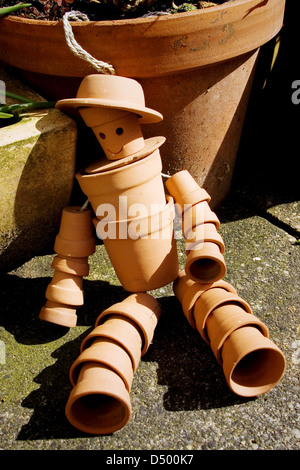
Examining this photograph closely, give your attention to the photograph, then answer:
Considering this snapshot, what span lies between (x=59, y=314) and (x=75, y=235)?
0.28 m

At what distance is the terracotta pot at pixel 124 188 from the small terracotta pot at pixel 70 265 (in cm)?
18

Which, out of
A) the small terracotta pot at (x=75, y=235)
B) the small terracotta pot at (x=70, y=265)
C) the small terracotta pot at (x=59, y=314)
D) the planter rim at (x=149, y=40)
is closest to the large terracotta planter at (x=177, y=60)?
the planter rim at (x=149, y=40)

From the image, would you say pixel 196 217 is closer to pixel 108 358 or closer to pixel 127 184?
pixel 127 184

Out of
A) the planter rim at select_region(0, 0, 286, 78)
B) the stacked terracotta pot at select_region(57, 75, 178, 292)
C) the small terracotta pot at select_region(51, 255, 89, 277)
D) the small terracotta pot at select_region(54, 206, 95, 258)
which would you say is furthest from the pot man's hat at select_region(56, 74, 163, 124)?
the small terracotta pot at select_region(51, 255, 89, 277)

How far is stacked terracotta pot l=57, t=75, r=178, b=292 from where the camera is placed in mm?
1514

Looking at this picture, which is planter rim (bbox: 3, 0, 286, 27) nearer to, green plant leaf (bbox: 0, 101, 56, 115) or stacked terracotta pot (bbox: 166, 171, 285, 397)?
green plant leaf (bbox: 0, 101, 56, 115)

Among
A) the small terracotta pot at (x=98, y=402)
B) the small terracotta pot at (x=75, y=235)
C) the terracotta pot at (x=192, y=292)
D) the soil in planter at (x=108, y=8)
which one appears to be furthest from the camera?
the soil in planter at (x=108, y=8)

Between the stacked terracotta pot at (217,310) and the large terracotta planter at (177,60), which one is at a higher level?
the large terracotta planter at (177,60)

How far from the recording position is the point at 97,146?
1919 millimetres

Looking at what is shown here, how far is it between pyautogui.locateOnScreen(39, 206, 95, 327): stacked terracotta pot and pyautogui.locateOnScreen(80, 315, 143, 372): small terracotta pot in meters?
0.20

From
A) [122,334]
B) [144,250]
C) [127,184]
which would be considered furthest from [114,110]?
[122,334]

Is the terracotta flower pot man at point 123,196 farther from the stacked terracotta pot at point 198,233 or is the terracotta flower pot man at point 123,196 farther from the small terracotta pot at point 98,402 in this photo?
the small terracotta pot at point 98,402

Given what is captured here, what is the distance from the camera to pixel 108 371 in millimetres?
1301

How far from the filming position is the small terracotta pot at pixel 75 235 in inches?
65.7
